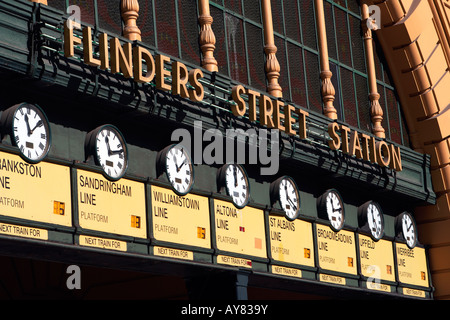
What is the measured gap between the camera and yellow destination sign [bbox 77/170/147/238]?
21.5 m

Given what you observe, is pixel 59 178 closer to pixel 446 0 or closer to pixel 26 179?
pixel 26 179

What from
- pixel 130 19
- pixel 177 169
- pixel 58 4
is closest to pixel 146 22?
pixel 130 19

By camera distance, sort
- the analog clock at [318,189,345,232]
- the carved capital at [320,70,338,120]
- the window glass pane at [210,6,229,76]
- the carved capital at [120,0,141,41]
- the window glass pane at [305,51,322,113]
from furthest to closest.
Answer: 1. the carved capital at [320,70,338,120]
2. the window glass pane at [305,51,322,113]
3. the analog clock at [318,189,345,232]
4. the window glass pane at [210,6,229,76]
5. the carved capital at [120,0,141,41]

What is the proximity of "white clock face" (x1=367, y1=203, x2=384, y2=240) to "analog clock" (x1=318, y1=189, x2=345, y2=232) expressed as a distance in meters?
1.62

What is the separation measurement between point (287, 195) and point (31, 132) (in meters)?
9.64

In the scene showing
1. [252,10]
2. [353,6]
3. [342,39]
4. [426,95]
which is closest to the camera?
[252,10]

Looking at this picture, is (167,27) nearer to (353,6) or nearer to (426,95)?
(353,6)

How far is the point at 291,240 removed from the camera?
91.8 ft

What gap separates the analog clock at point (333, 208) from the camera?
97.6ft

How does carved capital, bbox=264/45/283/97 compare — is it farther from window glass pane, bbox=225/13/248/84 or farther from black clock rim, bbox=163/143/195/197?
black clock rim, bbox=163/143/195/197

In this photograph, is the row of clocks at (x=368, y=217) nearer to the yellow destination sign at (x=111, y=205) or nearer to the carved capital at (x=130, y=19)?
the yellow destination sign at (x=111, y=205)

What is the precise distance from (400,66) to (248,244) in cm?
1170

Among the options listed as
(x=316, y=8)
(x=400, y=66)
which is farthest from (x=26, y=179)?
(x=400, y=66)

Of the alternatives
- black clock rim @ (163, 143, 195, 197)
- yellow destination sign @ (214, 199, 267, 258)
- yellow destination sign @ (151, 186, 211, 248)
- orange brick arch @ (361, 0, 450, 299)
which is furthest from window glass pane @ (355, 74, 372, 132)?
black clock rim @ (163, 143, 195, 197)
